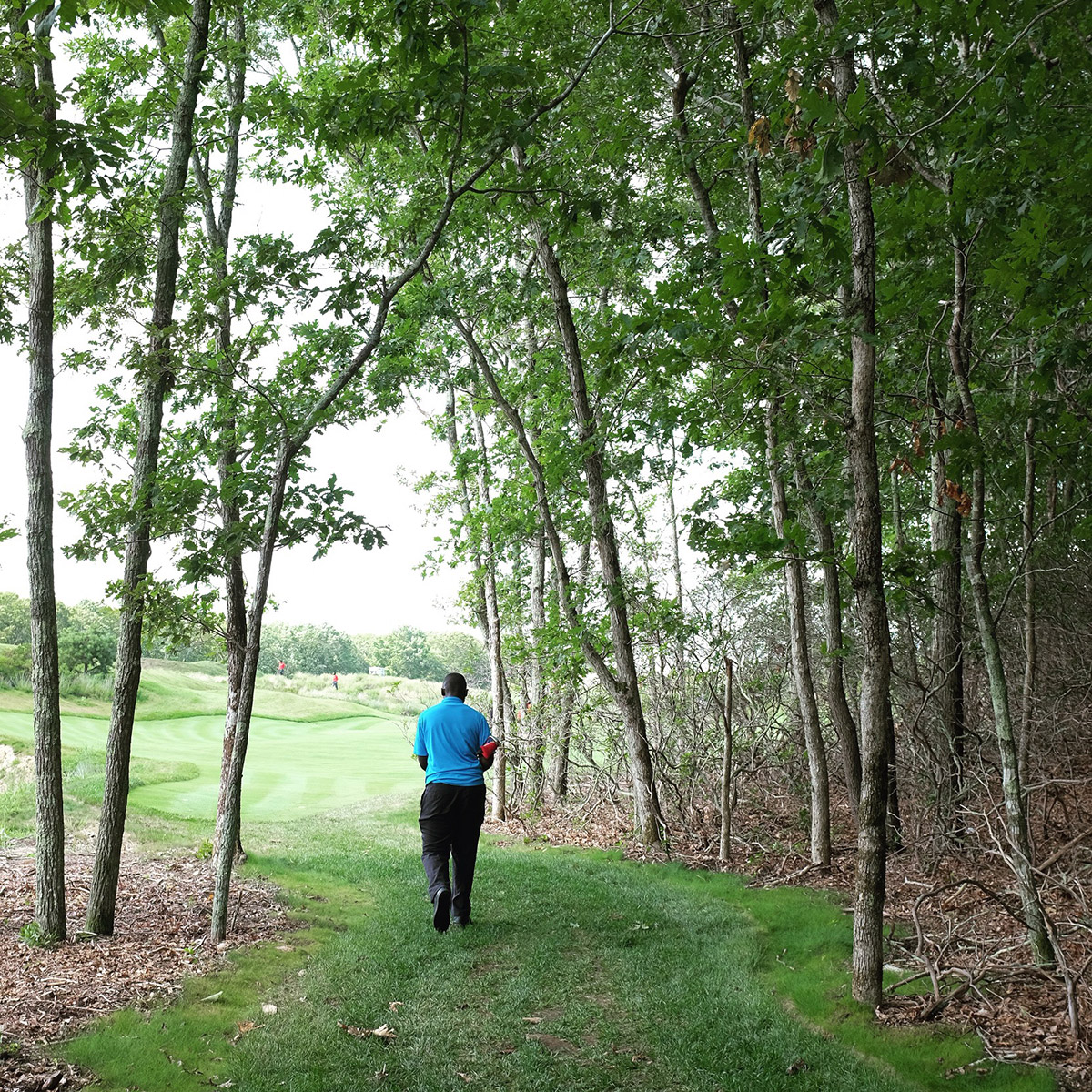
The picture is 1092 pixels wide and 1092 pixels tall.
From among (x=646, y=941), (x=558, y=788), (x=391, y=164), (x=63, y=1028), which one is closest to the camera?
(x=63, y=1028)

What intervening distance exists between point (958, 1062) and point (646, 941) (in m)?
2.67

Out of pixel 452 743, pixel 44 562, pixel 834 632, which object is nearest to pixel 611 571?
pixel 834 632

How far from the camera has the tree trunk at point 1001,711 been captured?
4.34 meters

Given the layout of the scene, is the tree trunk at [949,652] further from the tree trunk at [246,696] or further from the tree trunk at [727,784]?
the tree trunk at [246,696]

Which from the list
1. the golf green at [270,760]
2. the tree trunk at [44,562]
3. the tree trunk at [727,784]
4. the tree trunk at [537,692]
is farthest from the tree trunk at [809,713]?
the golf green at [270,760]

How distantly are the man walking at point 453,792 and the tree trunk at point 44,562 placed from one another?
8.24 ft

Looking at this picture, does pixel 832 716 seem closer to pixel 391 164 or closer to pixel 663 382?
pixel 663 382

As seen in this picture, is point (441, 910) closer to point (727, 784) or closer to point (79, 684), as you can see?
point (727, 784)

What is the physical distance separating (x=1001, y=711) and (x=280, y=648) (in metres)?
63.5

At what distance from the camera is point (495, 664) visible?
531 inches

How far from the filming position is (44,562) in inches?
236

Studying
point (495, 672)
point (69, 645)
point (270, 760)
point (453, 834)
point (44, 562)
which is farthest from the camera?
point (69, 645)

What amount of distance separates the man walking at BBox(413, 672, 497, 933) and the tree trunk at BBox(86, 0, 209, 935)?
2169mm

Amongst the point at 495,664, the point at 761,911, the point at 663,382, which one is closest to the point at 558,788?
the point at 495,664
